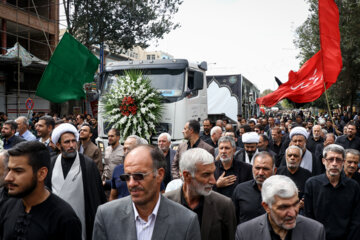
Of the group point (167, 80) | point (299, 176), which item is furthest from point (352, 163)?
point (167, 80)

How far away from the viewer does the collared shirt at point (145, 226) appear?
7.34 ft

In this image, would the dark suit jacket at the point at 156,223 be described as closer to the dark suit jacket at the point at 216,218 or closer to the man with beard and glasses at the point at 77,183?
the dark suit jacket at the point at 216,218

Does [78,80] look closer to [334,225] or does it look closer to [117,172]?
[117,172]

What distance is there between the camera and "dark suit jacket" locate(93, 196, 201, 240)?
86.0 inches

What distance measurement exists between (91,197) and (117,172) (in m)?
0.57

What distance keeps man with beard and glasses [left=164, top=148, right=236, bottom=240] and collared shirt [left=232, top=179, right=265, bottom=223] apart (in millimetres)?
612

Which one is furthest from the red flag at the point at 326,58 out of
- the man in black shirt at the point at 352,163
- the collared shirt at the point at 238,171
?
the collared shirt at the point at 238,171

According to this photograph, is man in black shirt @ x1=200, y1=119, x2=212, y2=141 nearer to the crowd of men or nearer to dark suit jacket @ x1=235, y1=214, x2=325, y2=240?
the crowd of men

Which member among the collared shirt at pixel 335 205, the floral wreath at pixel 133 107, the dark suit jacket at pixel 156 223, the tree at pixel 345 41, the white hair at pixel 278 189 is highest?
the tree at pixel 345 41

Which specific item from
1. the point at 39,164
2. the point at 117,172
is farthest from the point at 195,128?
the point at 39,164

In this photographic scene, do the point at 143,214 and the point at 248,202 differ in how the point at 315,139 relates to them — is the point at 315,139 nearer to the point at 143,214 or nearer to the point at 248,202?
the point at 248,202

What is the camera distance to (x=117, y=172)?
4.45 meters

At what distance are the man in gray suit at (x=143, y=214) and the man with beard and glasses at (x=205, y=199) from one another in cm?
60

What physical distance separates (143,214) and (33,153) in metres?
0.99
